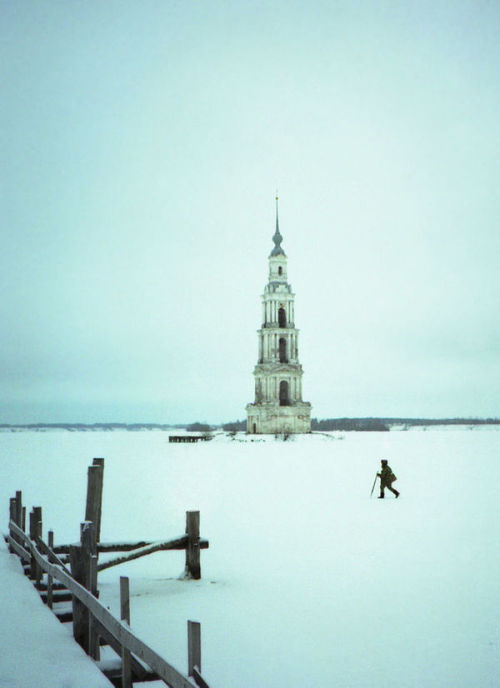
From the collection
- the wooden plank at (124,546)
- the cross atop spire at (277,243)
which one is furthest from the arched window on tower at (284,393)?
the wooden plank at (124,546)

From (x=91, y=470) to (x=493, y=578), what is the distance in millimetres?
6877

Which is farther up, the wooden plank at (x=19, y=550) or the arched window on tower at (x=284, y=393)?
the arched window on tower at (x=284, y=393)

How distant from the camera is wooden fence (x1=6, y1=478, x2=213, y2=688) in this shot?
230 inches

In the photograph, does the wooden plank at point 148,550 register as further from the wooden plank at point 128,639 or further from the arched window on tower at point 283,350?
the arched window on tower at point 283,350

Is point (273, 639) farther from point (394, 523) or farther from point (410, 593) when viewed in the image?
point (394, 523)

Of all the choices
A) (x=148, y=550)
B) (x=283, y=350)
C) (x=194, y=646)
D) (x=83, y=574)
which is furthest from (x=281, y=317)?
(x=194, y=646)

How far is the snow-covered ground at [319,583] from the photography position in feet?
29.2

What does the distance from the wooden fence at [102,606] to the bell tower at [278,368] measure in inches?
4140

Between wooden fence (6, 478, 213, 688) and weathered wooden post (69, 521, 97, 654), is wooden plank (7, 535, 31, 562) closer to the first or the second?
wooden fence (6, 478, 213, 688)

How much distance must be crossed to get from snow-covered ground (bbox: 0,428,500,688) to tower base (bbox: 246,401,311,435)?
9102 cm

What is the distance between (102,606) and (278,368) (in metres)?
116

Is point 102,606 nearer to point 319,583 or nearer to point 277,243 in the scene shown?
point 319,583

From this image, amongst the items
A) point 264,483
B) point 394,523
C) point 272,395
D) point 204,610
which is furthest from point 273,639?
point 272,395

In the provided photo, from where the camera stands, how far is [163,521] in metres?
20.0
